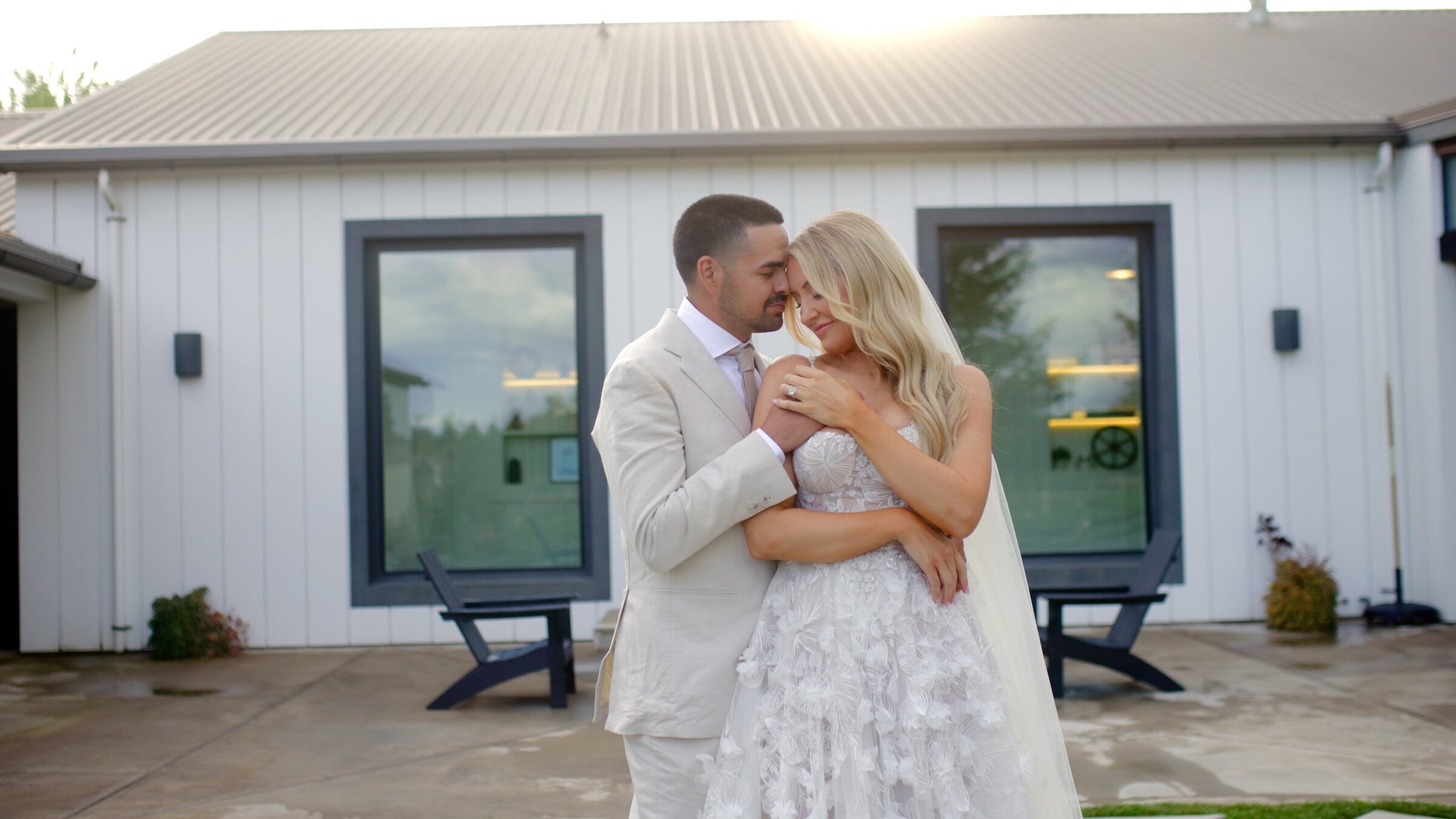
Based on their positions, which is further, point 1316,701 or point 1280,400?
point 1280,400

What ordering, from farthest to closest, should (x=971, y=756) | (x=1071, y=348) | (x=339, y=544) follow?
(x=1071, y=348), (x=339, y=544), (x=971, y=756)

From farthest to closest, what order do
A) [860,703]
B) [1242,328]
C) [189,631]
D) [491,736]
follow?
1. [1242,328]
2. [189,631]
3. [491,736]
4. [860,703]

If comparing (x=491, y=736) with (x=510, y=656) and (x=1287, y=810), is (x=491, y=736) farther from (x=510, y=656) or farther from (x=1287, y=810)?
(x=1287, y=810)

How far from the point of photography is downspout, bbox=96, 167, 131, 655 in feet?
23.5

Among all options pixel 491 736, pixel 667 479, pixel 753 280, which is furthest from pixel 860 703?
pixel 491 736

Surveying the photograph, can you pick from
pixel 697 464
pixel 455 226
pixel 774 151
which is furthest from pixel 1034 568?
Answer: pixel 697 464

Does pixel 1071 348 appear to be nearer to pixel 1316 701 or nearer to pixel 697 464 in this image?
pixel 1316 701

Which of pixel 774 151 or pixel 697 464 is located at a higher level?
pixel 774 151

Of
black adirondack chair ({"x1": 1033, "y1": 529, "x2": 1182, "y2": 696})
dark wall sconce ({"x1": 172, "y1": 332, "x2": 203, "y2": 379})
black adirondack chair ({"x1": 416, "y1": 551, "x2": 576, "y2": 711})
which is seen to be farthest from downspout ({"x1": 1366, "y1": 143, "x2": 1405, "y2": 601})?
dark wall sconce ({"x1": 172, "y1": 332, "x2": 203, "y2": 379})

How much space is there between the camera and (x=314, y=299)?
7.34 meters

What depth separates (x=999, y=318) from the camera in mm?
7789

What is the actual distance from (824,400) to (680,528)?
1.30ft

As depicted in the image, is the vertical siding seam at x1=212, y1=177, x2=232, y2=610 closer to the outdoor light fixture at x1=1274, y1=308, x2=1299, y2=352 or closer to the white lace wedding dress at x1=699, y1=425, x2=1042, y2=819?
the white lace wedding dress at x1=699, y1=425, x2=1042, y2=819

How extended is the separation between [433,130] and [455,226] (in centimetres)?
72
